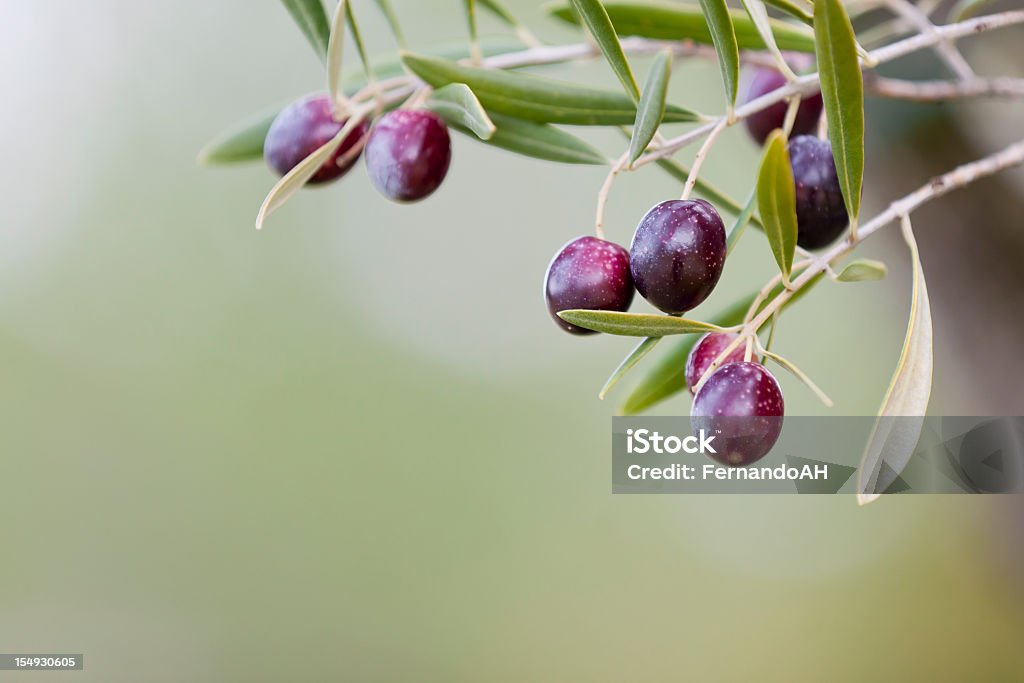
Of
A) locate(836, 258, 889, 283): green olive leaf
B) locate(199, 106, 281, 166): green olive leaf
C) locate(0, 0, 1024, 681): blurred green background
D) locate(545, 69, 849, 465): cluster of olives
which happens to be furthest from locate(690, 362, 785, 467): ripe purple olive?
locate(0, 0, 1024, 681): blurred green background

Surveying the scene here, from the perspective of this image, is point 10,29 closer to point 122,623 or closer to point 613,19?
point 122,623

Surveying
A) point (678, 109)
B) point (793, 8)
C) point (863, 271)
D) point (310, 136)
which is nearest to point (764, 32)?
point (793, 8)

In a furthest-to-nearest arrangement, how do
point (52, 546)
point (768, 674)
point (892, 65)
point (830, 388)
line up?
point (52, 546) < point (830, 388) < point (768, 674) < point (892, 65)

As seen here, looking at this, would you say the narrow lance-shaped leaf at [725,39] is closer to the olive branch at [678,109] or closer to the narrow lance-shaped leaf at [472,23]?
the olive branch at [678,109]

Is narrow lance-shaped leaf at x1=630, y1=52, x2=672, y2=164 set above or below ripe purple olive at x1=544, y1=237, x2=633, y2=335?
above

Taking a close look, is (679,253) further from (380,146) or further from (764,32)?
(380,146)

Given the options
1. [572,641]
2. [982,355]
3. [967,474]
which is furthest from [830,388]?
[967,474]

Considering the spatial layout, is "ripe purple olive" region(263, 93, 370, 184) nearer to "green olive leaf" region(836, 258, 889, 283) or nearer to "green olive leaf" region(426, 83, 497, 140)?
"green olive leaf" region(426, 83, 497, 140)
